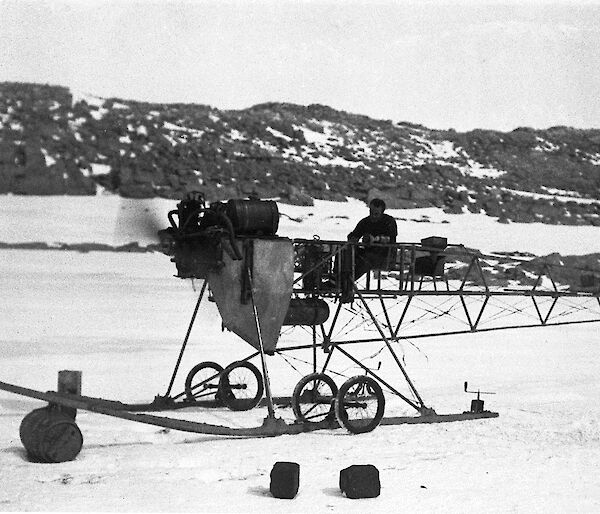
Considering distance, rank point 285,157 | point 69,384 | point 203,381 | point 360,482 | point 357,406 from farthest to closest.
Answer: point 285,157 < point 203,381 < point 357,406 < point 69,384 < point 360,482

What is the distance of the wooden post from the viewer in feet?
30.3

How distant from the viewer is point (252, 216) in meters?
10.7

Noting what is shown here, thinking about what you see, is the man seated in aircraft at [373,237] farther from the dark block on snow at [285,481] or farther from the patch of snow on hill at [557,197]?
the patch of snow on hill at [557,197]

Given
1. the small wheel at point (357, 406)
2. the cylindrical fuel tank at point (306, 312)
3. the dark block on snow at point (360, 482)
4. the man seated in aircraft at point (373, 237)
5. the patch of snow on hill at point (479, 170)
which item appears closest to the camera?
the dark block on snow at point (360, 482)

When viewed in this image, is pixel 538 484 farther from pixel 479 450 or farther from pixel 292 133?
pixel 292 133

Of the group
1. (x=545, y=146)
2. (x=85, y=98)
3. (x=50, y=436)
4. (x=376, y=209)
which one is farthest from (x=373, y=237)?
(x=545, y=146)

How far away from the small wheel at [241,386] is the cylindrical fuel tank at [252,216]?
269 centimetres

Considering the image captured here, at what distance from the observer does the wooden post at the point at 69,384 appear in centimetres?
924

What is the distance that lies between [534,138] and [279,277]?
50.2 meters

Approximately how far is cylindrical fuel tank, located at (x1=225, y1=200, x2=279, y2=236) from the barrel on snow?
3.04m

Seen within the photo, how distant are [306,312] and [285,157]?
34644mm

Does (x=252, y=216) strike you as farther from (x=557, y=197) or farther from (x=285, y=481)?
(x=557, y=197)

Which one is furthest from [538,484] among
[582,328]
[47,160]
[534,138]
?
[534,138]

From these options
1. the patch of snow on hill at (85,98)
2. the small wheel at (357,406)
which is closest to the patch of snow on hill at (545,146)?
the patch of snow on hill at (85,98)
